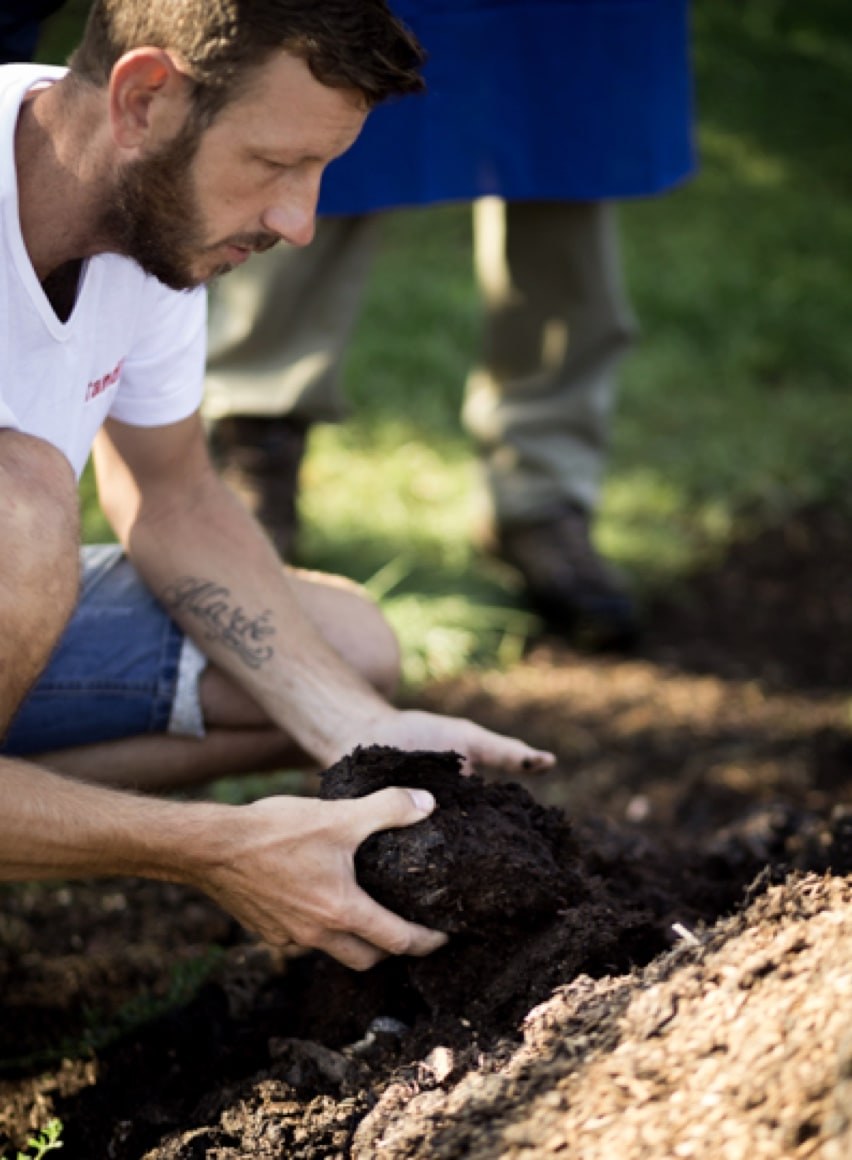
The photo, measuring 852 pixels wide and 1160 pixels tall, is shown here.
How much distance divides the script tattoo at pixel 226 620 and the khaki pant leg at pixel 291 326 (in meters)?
1.35

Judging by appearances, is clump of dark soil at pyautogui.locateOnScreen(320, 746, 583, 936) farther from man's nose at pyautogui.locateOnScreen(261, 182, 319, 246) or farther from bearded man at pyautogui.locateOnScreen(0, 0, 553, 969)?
man's nose at pyautogui.locateOnScreen(261, 182, 319, 246)

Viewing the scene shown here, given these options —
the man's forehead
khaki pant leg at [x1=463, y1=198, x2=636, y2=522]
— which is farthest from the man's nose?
khaki pant leg at [x1=463, y1=198, x2=636, y2=522]

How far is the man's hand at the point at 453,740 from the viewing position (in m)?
2.39

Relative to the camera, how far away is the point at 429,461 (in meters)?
5.17

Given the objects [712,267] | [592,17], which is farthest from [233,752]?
[712,267]

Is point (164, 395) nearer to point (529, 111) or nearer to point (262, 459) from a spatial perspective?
point (262, 459)

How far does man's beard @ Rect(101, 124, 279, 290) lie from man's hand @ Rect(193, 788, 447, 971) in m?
0.79

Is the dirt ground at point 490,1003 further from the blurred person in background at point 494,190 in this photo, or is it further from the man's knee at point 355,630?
the blurred person in background at point 494,190

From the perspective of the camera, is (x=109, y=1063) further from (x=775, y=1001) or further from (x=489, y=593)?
(x=489, y=593)

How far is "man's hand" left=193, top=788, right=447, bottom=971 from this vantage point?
2008 millimetres

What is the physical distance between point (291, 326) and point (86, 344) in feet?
5.48

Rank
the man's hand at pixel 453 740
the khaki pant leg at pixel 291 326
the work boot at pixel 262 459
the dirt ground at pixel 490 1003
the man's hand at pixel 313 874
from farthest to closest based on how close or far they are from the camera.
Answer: the work boot at pixel 262 459, the khaki pant leg at pixel 291 326, the man's hand at pixel 453 740, the man's hand at pixel 313 874, the dirt ground at pixel 490 1003

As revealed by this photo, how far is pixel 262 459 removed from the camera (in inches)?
153

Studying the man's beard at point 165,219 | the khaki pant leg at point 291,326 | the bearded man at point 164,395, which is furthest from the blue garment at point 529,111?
the man's beard at point 165,219
